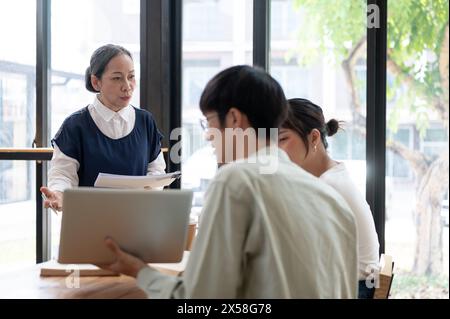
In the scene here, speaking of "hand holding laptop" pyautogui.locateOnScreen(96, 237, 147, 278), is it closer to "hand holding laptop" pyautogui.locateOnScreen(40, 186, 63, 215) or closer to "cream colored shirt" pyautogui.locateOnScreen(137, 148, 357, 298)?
"cream colored shirt" pyautogui.locateOnScreen(137, 148, 357, 298)

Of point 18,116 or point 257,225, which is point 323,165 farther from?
point 18,116

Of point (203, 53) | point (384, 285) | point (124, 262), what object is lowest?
point (384, 285)

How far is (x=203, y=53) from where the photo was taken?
3.45 m

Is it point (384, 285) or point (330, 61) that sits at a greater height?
point (330, 61)

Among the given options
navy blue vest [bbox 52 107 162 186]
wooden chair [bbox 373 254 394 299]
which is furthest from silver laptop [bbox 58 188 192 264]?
navy blue vest [bbox 52 107 162 186]

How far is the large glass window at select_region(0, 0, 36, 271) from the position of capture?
3.60m

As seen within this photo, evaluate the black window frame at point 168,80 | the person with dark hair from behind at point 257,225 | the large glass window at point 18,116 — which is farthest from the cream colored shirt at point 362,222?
the large glass window at point 18,116

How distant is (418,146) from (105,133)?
5.58 feet

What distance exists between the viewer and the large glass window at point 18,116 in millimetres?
3598

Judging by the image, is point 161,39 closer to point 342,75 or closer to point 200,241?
point 342,75

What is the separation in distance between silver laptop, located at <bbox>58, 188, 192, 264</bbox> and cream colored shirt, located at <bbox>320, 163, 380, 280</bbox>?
528mm

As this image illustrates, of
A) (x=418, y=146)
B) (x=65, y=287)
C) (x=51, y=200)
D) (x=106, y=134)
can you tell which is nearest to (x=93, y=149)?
(x=106, y=134)

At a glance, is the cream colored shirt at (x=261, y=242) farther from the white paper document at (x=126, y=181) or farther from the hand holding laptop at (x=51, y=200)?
the hand holding laptop at (x=51, y=200)
